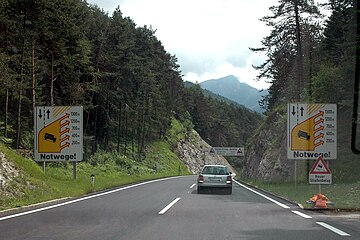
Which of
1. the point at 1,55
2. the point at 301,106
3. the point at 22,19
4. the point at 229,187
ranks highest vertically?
the point at 22,19

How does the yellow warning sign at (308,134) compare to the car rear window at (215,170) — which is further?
the yellow warning sign at (308,134)

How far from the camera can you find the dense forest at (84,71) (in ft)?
105

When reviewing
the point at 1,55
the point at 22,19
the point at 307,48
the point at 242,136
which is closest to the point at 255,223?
the point at 1,55

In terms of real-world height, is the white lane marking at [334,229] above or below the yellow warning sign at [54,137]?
below

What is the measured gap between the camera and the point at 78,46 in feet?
137

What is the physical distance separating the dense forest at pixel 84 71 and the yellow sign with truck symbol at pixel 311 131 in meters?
17.1

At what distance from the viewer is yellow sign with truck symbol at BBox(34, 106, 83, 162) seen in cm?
2722

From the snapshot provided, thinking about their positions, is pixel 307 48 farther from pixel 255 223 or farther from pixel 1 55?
pixel 255 223

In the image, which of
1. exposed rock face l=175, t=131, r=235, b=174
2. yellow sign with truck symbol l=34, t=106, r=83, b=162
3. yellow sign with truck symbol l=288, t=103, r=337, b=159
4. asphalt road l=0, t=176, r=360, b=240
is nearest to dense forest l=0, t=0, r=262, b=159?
yellow sign with truck symbol l=34, t=106, r=83, b=162

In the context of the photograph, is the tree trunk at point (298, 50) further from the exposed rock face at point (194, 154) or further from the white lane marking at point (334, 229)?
the exposed rock face at point (194, 154)

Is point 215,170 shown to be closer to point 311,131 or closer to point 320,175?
point 311,131

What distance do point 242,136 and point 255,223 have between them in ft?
Answer: 480

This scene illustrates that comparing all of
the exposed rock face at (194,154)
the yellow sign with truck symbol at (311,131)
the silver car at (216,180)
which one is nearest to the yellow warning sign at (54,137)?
the silver car at (216,180)

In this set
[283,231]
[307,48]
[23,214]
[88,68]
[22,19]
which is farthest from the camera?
[88,68]
